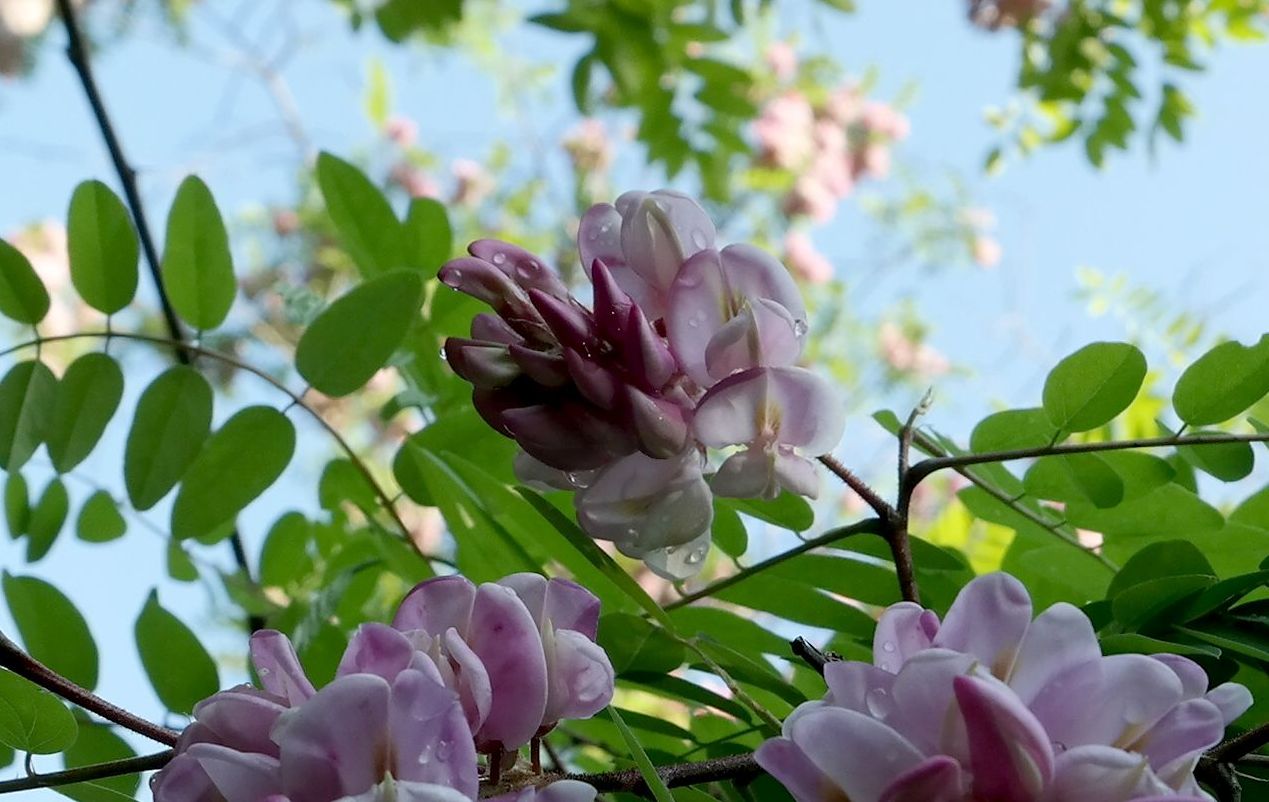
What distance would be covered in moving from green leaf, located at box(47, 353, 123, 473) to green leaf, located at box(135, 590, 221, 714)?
80mm

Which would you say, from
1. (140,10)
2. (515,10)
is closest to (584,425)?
(140,10)

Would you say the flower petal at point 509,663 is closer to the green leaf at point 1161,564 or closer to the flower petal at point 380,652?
the flower petal at point 380,652

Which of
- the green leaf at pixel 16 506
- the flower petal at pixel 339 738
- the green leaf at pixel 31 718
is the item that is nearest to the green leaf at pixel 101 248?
the green leaf at pixel 16 506

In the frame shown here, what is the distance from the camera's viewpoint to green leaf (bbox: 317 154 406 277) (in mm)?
569

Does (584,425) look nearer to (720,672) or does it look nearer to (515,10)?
(720,672)

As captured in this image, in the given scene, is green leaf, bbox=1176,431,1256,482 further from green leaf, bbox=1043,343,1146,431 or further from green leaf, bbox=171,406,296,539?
green leaf, bbox=171,406,296,539

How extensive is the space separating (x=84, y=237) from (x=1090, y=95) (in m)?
1.24

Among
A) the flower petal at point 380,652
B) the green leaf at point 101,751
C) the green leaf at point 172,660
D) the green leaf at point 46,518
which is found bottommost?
the flower petal at point 380,652

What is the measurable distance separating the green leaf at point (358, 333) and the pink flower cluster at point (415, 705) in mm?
196

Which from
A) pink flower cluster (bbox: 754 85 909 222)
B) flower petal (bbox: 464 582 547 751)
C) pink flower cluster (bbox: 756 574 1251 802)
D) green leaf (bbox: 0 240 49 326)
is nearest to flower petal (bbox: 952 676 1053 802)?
pink flower cluster (bbox: 756 574 1251 802)

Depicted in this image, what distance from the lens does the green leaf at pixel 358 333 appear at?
47 cm

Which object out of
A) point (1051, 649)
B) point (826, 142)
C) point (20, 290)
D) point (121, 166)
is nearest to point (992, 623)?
point (1051, 649)

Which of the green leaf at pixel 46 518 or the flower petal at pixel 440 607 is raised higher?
the green leaf at pixel 46 518

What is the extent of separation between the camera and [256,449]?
1.66 ft
